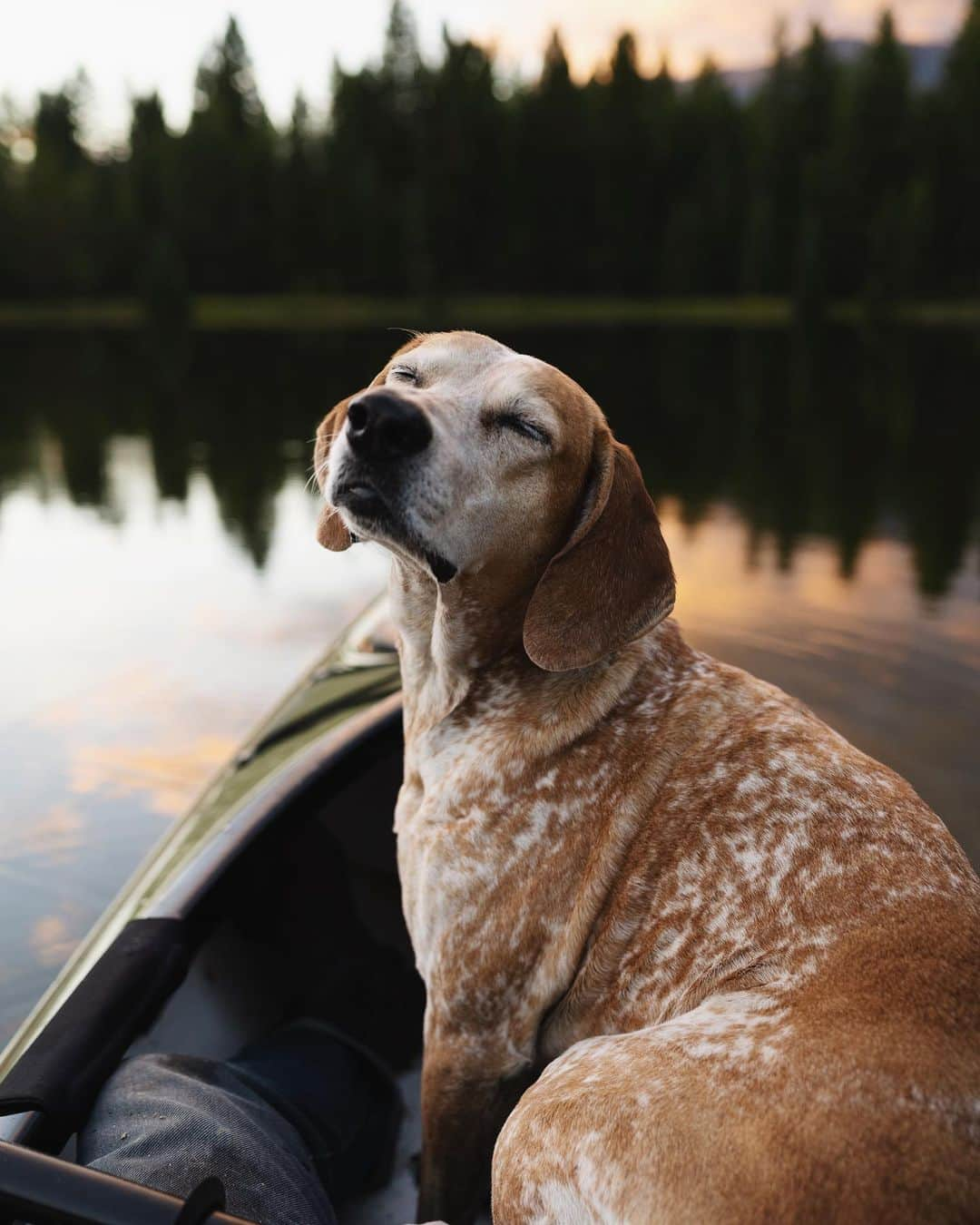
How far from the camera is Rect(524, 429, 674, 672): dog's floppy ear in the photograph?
2602mm

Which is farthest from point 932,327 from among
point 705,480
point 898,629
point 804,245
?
point 898,629

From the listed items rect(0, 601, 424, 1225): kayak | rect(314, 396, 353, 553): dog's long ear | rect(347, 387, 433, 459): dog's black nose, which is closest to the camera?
rect(347, 387, 433, 459): dog's black nose

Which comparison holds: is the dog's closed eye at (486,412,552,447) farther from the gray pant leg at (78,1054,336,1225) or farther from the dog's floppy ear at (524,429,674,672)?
the gray pant leg at (78,1054,336,1225)

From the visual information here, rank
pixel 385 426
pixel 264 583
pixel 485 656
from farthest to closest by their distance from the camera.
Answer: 1. pixel 264 583
2. pixel 485 656
3. pixel 385 426

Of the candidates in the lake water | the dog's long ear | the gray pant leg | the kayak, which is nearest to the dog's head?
the dog's long ear

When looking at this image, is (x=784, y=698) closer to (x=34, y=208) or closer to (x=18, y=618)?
(x=18, y=618)

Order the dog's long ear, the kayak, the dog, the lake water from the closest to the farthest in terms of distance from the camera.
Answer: the dog
the kayak
the dog's long ear
the lake water

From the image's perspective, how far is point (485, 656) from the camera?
282 centimetres

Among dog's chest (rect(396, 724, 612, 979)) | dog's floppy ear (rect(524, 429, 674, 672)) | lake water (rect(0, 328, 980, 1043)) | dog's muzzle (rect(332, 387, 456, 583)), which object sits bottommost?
lake water (rect(0, 328, 980, 1043))

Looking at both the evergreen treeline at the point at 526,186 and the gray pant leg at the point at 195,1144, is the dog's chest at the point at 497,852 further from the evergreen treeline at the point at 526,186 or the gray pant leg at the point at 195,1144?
the evergreen treeline at the point at 526,186

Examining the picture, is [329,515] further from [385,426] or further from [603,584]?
[603,584]

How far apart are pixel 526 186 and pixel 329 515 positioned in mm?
69136

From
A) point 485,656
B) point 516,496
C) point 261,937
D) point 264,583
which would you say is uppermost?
point 516,496

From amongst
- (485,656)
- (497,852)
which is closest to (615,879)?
(497,852)
